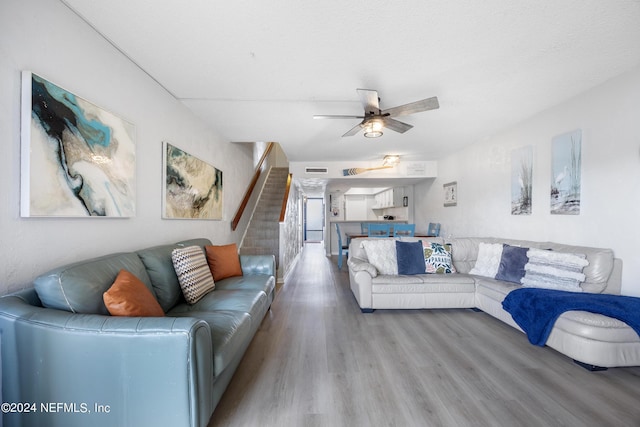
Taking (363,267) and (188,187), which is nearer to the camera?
(188,187)

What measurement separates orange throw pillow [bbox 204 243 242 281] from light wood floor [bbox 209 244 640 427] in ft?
2.25

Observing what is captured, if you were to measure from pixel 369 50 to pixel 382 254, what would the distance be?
2.34 metres

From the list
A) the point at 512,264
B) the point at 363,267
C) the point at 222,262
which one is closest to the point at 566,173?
the point at 512,264

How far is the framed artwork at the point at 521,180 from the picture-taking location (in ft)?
10.3

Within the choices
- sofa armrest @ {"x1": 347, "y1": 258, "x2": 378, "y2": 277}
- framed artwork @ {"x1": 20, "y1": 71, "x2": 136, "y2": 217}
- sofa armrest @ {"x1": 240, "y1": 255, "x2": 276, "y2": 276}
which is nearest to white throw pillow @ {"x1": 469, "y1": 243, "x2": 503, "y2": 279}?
sofa armrest @ {"x1": 347, "y1": 258, "x2": 378, "y2": 277}

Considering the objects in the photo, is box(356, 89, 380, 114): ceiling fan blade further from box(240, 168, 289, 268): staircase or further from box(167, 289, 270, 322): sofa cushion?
box(240, 168, 289, 268): staircase

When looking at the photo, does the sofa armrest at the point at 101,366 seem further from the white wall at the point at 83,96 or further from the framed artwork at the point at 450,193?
the framed artwork at the point at 450,193

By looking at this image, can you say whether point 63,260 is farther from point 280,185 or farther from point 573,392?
point 280,185

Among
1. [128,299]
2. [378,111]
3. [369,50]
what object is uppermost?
[369,50]

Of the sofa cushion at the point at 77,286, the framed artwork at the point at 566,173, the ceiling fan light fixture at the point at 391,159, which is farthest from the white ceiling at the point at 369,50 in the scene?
the ceiling fan light fixture at the point at 391,159

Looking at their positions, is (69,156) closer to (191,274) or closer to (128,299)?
(128,299)

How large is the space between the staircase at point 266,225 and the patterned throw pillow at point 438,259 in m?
2.54

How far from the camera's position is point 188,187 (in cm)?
283

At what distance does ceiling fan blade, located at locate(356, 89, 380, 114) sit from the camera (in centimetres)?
220
